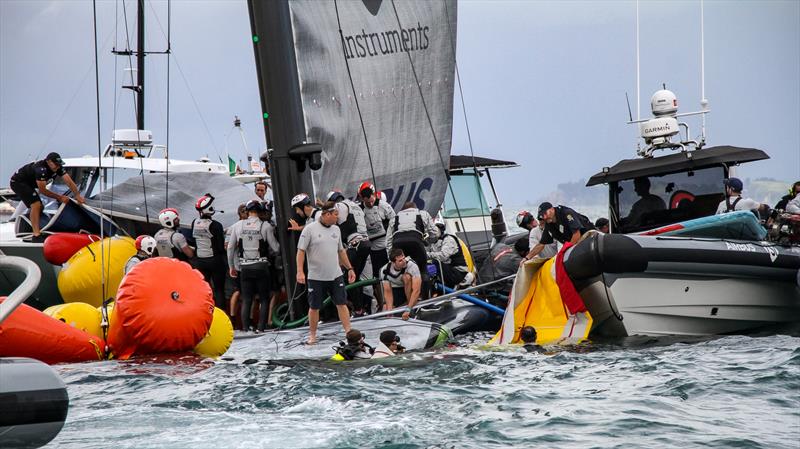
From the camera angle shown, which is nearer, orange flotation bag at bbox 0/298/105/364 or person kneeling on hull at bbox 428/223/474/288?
orange flotation bag at bbox 0/298/105/364

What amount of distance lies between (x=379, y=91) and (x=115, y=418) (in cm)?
756

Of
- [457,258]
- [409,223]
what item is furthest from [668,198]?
[409,223]

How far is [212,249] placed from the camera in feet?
43.9

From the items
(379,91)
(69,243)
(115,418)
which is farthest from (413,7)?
(115,418)

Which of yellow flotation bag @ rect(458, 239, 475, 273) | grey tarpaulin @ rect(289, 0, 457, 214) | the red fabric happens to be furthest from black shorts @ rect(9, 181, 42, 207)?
the red fabric

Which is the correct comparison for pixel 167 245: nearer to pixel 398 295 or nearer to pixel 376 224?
pixel 376 224

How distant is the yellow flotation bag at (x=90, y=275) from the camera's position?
42.2 feet

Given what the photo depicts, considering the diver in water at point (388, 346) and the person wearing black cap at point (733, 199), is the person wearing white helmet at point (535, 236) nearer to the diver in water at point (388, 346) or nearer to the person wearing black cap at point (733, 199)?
the person wearing black cap at point (733, 199)

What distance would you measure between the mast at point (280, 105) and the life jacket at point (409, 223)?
129 centimetres

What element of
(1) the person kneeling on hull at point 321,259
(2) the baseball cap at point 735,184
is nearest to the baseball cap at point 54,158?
(1) the person kneeling on hull at point 321,259

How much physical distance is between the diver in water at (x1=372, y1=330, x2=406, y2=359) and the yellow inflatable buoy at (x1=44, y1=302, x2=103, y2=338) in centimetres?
279

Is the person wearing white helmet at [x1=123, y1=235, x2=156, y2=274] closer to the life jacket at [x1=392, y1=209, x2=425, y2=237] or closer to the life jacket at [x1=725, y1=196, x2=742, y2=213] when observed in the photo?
the life jacket at [x1=392, y1=209, x2=425, y2=237]

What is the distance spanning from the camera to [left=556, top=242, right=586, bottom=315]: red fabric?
412 inches

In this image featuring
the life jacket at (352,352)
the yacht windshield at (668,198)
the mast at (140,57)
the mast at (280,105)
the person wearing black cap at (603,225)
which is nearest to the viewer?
the life jacket at (352,352)
